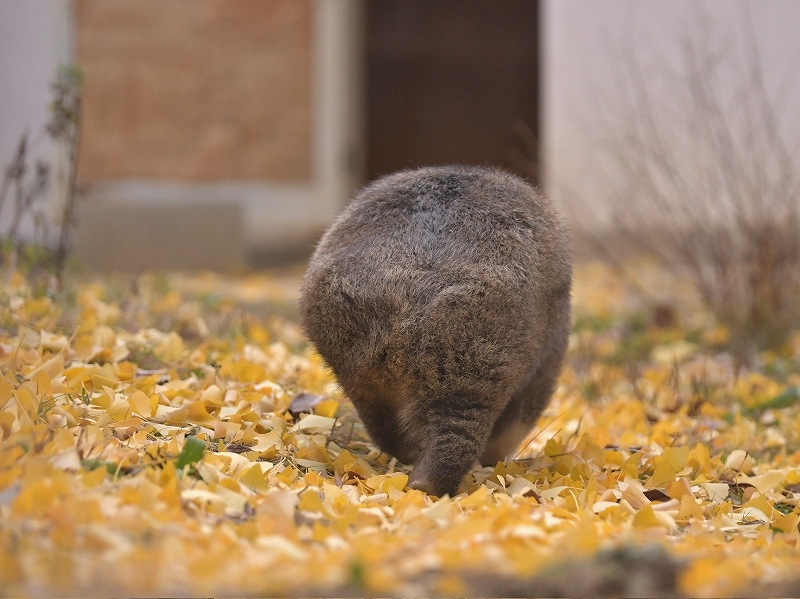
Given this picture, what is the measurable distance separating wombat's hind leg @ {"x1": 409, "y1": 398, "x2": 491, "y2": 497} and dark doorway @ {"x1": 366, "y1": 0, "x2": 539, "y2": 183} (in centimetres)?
948

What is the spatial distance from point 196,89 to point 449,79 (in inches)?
151

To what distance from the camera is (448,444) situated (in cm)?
292

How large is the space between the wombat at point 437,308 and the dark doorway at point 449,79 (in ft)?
29.6

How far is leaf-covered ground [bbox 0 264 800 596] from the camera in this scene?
194 centimetres

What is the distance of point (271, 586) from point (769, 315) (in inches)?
222

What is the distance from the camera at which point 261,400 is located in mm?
3771

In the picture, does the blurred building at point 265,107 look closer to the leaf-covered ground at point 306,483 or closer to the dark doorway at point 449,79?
the dark doorway at point 449,79

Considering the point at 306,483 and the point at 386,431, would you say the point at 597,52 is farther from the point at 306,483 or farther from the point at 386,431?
the point at 306,483

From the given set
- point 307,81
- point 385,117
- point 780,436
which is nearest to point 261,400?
point 780,436

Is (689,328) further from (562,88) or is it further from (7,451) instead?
(7,451)

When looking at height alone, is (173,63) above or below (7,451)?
above

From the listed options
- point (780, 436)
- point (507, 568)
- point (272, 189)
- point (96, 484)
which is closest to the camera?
point (507, 568)

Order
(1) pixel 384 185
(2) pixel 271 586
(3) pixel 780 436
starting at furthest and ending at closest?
(3) pixel 780 436
(1) pixel 384 185
(2) pixel 271 586

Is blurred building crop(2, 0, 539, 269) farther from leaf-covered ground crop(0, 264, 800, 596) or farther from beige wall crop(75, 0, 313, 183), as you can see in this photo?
leaf-covered ground crop(0, 264, 800, 596)
